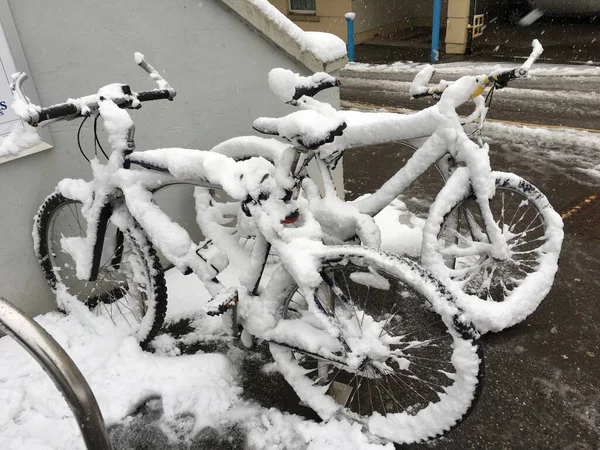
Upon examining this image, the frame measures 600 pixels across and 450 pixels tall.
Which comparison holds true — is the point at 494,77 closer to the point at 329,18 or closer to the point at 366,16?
the point at 329,18

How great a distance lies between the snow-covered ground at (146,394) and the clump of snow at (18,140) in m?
1.12

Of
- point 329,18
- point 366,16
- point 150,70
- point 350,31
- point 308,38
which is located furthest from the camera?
point 366,16

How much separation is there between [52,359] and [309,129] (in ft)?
4.24

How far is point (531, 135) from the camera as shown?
257 inches

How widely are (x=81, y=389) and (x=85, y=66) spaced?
2441 mm

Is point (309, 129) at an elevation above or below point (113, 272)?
above

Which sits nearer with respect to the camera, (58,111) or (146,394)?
(58,111)

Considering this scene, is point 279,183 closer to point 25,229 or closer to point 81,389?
point 81,389

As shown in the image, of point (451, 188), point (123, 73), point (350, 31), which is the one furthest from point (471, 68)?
point (123, 73)

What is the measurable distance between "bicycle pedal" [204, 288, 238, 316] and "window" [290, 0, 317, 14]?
14.6 m

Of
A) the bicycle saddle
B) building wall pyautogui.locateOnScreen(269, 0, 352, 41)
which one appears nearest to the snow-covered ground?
the bicycle saddle

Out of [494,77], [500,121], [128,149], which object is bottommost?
[500,121]

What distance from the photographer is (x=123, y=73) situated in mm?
3461

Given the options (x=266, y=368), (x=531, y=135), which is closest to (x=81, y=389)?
(x=266, y=368)
